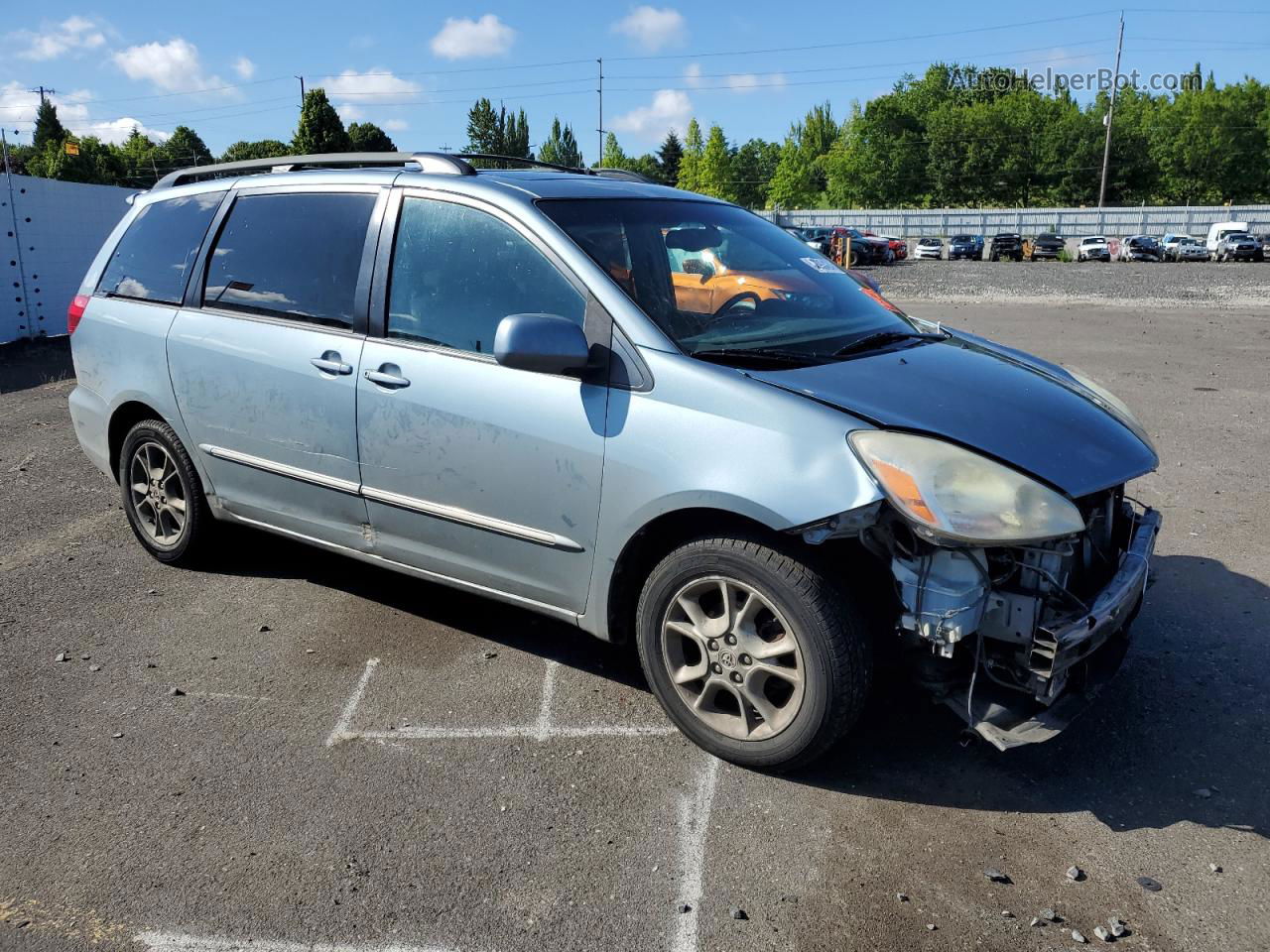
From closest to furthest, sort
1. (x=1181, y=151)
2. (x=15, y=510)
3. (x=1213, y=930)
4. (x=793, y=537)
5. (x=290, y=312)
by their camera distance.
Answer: (x=1213, y=930)
(x=793, y=537)
(x=290, y=312)
(x=15, y=510)
(x=1181, y=151)

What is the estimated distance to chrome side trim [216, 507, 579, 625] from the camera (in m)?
3.70

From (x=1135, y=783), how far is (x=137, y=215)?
5229 mm

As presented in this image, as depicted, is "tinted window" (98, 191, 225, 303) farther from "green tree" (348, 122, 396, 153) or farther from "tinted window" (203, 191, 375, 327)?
"green tree" (348, 122, 396, 153)

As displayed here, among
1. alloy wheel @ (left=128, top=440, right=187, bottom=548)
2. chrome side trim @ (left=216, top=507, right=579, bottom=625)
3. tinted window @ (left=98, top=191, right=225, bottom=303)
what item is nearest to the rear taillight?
tinted window @ (left=98, top=191, right=225, bottom=303)

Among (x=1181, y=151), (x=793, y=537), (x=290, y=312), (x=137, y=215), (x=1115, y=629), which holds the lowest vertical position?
(x=1115, y=629)

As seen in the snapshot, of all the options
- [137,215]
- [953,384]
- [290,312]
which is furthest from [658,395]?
[137,215]

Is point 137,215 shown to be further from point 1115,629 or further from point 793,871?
point 1115,629

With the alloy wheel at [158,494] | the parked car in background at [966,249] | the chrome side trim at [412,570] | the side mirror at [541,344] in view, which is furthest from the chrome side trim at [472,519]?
the parked car in background at [966,249]

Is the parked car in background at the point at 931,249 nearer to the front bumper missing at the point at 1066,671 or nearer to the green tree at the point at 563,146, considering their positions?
the front bumper missing at the point at 1066,671

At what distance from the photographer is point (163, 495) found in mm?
5035

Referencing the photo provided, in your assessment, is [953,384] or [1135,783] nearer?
[1135,783]

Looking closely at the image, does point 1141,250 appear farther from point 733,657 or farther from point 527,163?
point 733,657

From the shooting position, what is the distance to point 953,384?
3.45 m

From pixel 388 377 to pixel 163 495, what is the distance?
6.33 ft
